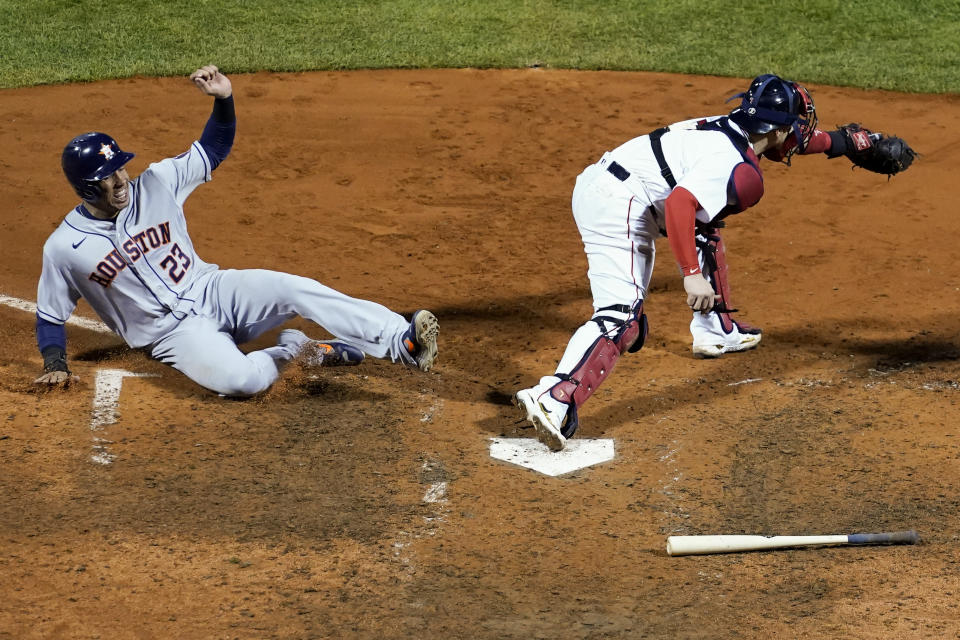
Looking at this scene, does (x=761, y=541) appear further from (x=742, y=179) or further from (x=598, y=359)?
(x=742, y=179)

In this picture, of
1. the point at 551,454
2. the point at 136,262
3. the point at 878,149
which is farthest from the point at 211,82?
the point at 878,149

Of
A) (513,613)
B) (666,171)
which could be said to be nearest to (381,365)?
(666,171)

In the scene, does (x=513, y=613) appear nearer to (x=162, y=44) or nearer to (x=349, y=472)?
(x=349, y=472)

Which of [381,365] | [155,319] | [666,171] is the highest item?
[666,171]

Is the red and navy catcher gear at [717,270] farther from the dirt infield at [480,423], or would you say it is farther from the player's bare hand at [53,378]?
the player's bare hand at [53,378]

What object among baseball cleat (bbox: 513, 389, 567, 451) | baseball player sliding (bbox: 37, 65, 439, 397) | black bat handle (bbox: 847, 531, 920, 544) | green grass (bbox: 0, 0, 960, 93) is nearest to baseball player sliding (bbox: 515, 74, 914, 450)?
baseball cleat (bbox: 513, 389, 567, 451)

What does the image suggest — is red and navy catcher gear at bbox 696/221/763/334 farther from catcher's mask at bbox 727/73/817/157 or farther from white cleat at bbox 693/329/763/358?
catcher's mask at bbox 727/73/817/157
